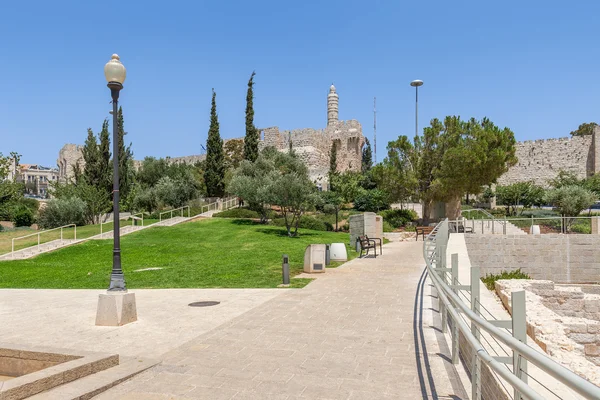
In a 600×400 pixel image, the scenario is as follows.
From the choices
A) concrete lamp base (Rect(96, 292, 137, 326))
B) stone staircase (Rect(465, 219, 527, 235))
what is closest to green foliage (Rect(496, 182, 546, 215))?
stone staircase (Rect(465, 219, 527, 235))

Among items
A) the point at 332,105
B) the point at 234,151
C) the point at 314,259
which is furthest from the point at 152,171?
the point at 314,259

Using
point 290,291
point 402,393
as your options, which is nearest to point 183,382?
point 402,393

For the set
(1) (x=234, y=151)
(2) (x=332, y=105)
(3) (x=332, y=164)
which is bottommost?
(3) (x=332, y=164)

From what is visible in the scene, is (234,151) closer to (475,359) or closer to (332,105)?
(332,105)

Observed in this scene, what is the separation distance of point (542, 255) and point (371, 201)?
71.2 feet

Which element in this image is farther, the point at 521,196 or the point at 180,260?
the point at 521,196

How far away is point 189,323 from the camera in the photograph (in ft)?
26.2

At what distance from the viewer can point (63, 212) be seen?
1351 inches

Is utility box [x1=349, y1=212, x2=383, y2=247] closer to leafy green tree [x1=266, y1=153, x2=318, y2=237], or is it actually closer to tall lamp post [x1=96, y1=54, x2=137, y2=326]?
leafy green tree [x1=266, y1=153, x2=318, y2=237]

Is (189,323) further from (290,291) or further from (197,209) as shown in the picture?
(197,209)

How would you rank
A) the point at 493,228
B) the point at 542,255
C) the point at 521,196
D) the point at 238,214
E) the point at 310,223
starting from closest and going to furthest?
1. the point at 542,255
2. the point at 493,228
3. the point at 310,223
4. the point at 238,214
5. the point at 521,196

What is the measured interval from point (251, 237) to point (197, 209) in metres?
12.7

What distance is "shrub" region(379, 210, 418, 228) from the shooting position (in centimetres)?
3697

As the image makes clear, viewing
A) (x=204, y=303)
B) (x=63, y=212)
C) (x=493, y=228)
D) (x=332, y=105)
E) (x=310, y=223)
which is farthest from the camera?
(x=332, y=105)
